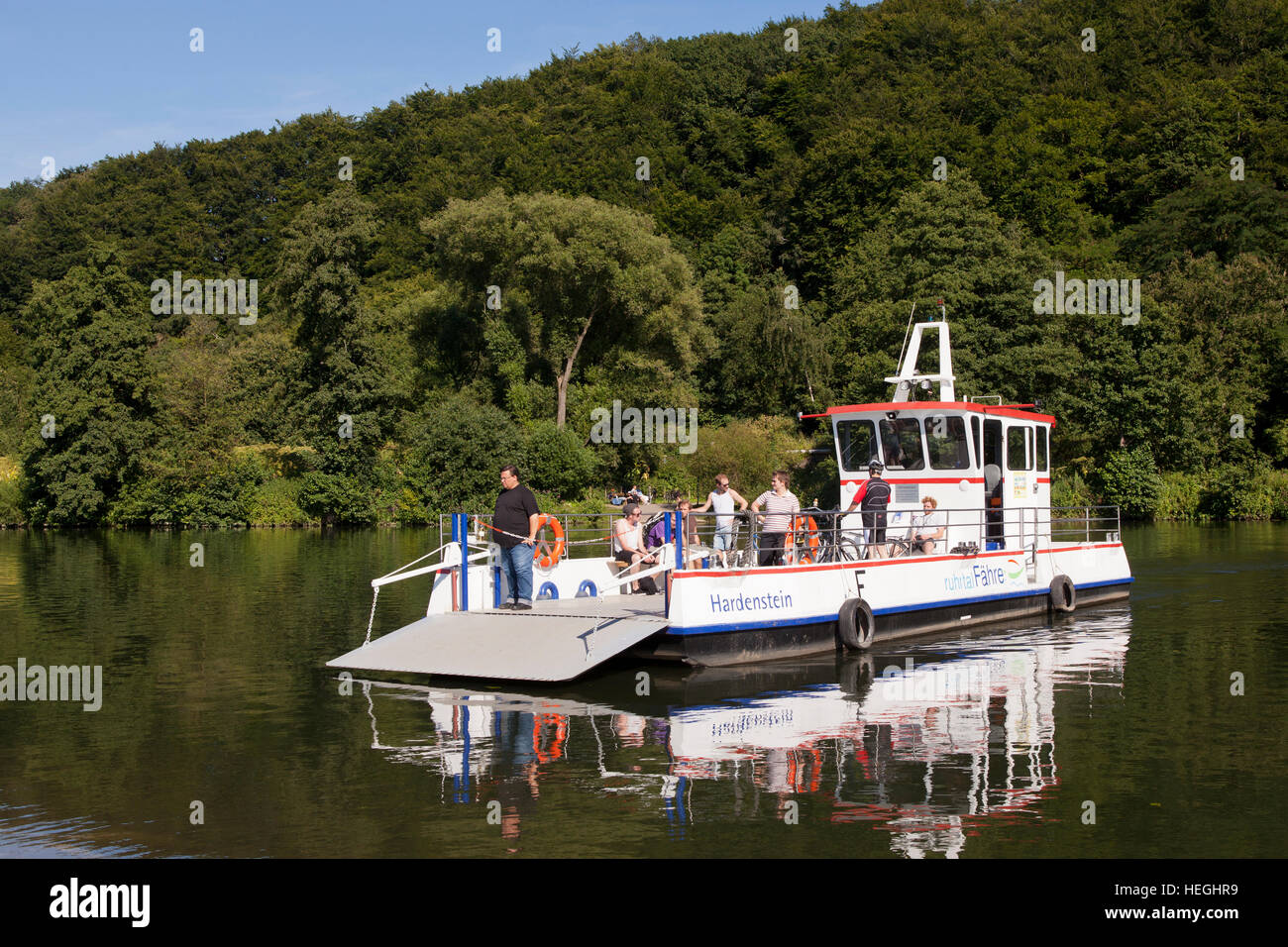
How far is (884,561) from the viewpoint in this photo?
18.8 metres

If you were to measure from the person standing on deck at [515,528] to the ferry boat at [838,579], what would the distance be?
45 cm

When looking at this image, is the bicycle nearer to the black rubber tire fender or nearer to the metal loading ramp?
the metal loading ramp

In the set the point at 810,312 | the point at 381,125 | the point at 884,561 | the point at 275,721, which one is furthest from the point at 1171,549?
the point at 381,125

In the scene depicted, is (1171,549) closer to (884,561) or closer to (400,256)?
(884,561)

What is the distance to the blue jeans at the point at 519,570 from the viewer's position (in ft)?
55.2

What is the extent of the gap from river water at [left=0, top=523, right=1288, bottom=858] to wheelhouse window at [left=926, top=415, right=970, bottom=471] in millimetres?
2957

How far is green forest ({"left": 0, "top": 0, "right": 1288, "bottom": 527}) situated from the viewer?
185 feet

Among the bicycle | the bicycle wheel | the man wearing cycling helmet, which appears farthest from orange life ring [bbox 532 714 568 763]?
the man wearing cycling helmet

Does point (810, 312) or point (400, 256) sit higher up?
point (400, 256)

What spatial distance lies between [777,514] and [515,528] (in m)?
3.73

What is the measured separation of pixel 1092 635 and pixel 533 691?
10.2m

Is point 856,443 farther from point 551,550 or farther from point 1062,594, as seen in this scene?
point 551,550

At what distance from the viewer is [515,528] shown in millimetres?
16219
